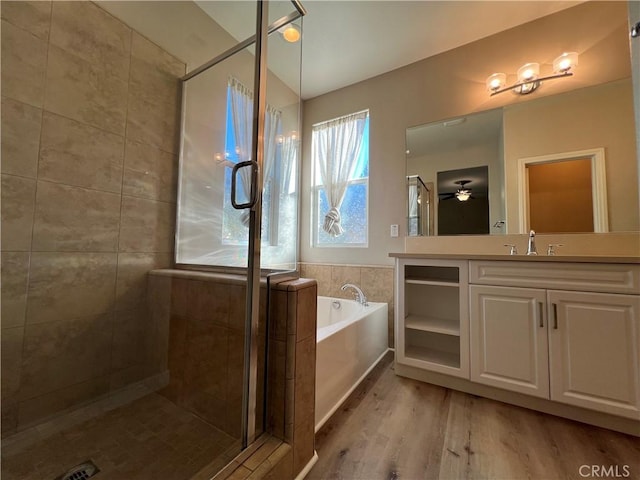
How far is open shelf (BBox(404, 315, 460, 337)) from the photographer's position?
174cm

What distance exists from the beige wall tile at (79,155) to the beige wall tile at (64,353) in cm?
72

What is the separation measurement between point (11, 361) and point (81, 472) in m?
0.60

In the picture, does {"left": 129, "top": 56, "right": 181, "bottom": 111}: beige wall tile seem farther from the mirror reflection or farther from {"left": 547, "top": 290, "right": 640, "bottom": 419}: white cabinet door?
{"left": 547, "top": 290, "right": 640, "bottom": 419}: white cabinet door

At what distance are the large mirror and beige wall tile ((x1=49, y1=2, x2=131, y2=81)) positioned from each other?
2175mm

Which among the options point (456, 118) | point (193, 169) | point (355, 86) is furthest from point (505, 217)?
point (193, 169)

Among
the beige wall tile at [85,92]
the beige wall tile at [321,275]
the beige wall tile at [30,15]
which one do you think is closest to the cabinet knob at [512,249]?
the beige wall tile at [321,275]

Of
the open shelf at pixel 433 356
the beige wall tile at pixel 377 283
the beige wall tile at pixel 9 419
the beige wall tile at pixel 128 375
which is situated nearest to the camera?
the beige wall tile at pixel 9 419

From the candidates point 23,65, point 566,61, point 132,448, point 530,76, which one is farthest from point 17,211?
point 566,61

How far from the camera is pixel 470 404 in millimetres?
1493

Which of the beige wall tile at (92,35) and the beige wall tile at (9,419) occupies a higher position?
the beige wall tile at (92,35)

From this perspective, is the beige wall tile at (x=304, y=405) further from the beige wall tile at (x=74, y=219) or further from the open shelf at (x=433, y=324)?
the beige wall tile at (x=74, y=219)

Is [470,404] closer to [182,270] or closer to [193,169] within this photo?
[182,270]

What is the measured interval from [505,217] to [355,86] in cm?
183
